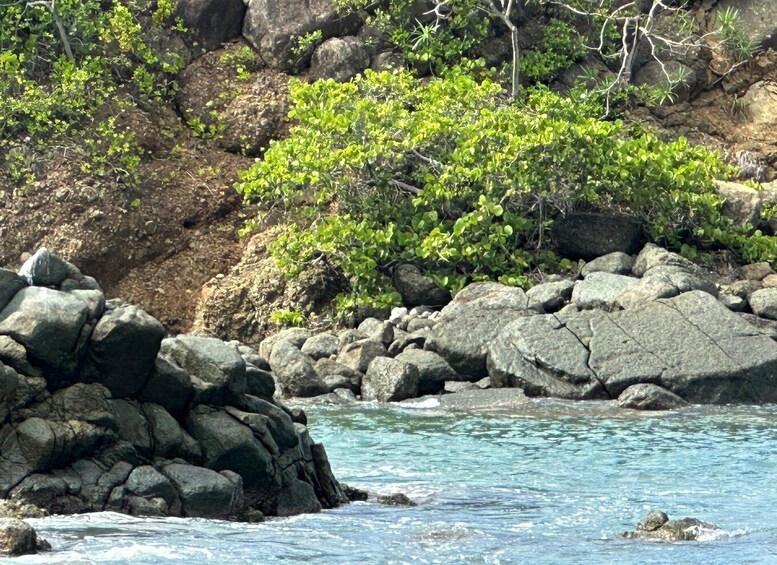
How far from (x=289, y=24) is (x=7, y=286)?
1803cm

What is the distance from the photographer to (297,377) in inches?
749

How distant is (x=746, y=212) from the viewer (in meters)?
23.3

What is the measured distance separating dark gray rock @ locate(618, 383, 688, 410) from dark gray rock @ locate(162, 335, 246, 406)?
7602 millimetres

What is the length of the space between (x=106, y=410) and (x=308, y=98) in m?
13.9

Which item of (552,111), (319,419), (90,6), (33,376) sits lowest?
(319,419)

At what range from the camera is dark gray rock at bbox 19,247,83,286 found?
10.9 meters

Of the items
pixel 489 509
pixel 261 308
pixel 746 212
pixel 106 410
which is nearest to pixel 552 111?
pixel 746 212

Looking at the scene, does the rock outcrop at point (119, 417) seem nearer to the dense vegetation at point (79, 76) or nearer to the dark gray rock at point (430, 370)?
the dark gray rock at point (430, 370)

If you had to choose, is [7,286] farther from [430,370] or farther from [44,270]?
[430,370]

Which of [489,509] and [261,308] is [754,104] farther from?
[489,509]

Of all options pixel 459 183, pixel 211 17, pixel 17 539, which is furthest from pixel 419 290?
pixel 17 539

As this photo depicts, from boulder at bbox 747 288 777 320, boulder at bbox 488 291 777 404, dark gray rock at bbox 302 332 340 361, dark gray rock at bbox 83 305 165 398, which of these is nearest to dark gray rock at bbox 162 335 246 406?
dark gray rock at bbox 83 305 165 398

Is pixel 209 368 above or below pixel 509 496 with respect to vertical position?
above

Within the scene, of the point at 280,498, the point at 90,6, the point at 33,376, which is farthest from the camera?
the point at 90,6
